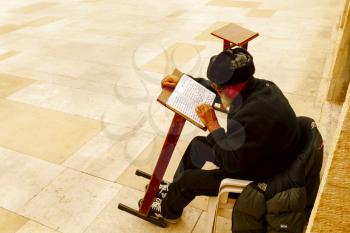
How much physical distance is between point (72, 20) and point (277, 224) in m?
7.72

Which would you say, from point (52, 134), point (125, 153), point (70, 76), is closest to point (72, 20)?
point (70, 76)

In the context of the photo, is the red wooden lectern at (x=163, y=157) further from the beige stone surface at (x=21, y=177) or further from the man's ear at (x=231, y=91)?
the beige stone surface at (x=21, y=177)

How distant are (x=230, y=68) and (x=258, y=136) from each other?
45 cm

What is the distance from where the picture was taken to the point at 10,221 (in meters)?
3.04

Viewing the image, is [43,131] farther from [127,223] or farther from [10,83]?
[127,223]

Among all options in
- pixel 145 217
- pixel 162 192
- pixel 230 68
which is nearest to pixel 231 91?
pixel 230 68

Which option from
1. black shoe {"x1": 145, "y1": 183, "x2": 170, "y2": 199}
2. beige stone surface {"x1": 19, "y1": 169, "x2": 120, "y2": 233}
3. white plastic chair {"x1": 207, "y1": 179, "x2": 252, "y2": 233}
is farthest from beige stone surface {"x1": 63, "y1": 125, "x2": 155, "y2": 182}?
white plastic chair {"x1": 207, "y1": 179, "x2": 252, "y2": 233}

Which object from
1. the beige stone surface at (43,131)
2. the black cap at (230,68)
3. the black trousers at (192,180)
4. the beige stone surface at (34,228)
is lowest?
the beige stone surface at (34,228)

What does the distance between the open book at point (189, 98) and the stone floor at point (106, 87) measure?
3.89 feet

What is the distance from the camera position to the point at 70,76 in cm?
560

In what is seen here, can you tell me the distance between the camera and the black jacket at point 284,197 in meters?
2.00

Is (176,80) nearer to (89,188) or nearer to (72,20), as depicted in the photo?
(89,188)

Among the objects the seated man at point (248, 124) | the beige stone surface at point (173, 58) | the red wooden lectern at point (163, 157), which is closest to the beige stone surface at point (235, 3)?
the beige stone surface at point (173, 58)

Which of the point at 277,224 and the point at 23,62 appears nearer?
the point at 277,224
